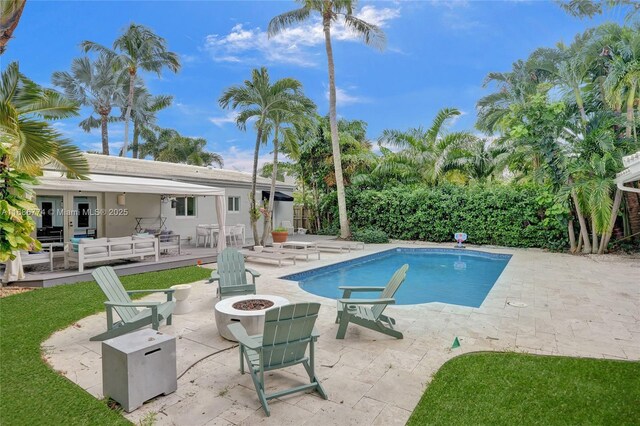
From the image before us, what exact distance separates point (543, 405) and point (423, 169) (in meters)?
17.4

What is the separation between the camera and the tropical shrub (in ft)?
59.4

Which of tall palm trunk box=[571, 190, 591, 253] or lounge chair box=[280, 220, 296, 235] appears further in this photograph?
lounge chair box=[280, 220, 296, 235]

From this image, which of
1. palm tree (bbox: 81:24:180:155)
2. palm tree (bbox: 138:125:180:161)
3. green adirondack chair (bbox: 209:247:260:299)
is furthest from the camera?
palm tree (bbox: 138:125:180:161)

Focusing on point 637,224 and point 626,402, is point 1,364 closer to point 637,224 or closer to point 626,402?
point 626,402

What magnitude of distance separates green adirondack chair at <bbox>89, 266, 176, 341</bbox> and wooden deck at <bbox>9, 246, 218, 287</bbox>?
4.49m

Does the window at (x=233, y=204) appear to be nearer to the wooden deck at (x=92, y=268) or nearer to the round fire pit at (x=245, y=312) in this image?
the wooden deck at (x=92, y=268)

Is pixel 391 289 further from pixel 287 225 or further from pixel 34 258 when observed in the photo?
pixel 287 225

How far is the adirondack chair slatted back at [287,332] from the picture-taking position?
3.47 m

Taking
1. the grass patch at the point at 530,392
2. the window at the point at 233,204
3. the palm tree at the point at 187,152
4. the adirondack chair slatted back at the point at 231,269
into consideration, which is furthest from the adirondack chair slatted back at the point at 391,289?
the palm tree at the point at 187,152

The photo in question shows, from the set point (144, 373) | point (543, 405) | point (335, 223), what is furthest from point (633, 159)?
point (335, 223)

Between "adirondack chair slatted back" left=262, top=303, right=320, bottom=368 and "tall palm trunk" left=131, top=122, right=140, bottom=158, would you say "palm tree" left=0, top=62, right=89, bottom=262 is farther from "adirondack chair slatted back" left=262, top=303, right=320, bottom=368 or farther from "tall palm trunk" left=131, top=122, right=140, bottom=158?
"tall palm trunk" left=131, top=122, right=140, bottom=158

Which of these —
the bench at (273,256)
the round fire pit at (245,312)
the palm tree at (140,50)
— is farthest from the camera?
the palm tree at (140,50)

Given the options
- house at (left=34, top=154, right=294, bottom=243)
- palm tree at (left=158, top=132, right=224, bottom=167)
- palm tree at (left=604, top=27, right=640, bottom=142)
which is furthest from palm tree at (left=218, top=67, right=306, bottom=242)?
palm tree at (left=158, top=132, right=224, bottom=167)

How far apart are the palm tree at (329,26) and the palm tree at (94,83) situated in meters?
17.9
